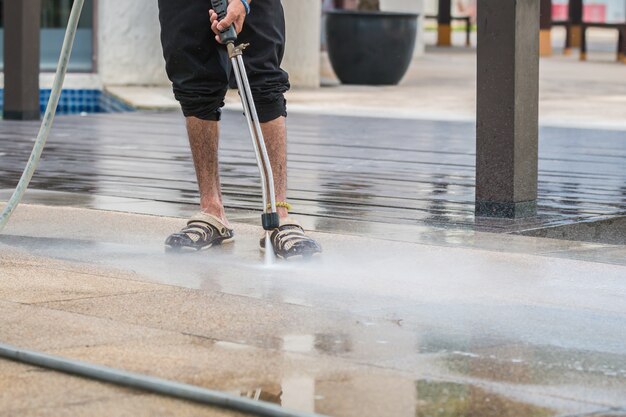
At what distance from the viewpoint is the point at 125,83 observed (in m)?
15.8

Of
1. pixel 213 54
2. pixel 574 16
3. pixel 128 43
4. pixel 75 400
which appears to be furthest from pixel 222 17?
pixel 574 16

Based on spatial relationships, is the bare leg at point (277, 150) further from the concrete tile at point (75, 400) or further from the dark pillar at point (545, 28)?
the dark pillar at point (545, 28)

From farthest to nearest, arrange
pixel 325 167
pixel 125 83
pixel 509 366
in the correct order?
pixel 125 83, pixel 325 167, pixel 509 366

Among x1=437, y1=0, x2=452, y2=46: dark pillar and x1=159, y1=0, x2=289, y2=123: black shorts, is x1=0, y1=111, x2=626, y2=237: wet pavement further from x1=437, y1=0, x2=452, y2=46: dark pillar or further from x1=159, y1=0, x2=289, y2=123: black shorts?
x1=437, y1=0, x2=452, y2=46: dark pillar

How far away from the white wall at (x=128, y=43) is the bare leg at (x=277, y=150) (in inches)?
417

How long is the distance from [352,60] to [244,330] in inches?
519

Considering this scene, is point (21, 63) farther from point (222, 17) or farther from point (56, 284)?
point (56, 284)

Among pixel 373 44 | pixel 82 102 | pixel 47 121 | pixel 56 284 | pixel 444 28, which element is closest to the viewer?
pixel 56 284

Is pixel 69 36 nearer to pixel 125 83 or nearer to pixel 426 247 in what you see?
pixel 426 247

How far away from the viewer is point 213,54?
5.28 metres

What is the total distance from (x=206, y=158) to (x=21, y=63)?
23.3 ft

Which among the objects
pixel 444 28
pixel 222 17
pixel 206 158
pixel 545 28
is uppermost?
pixel 222 17

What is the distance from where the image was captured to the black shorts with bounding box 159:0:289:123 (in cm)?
523

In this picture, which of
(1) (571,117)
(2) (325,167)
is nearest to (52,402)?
(2) (325,167)
